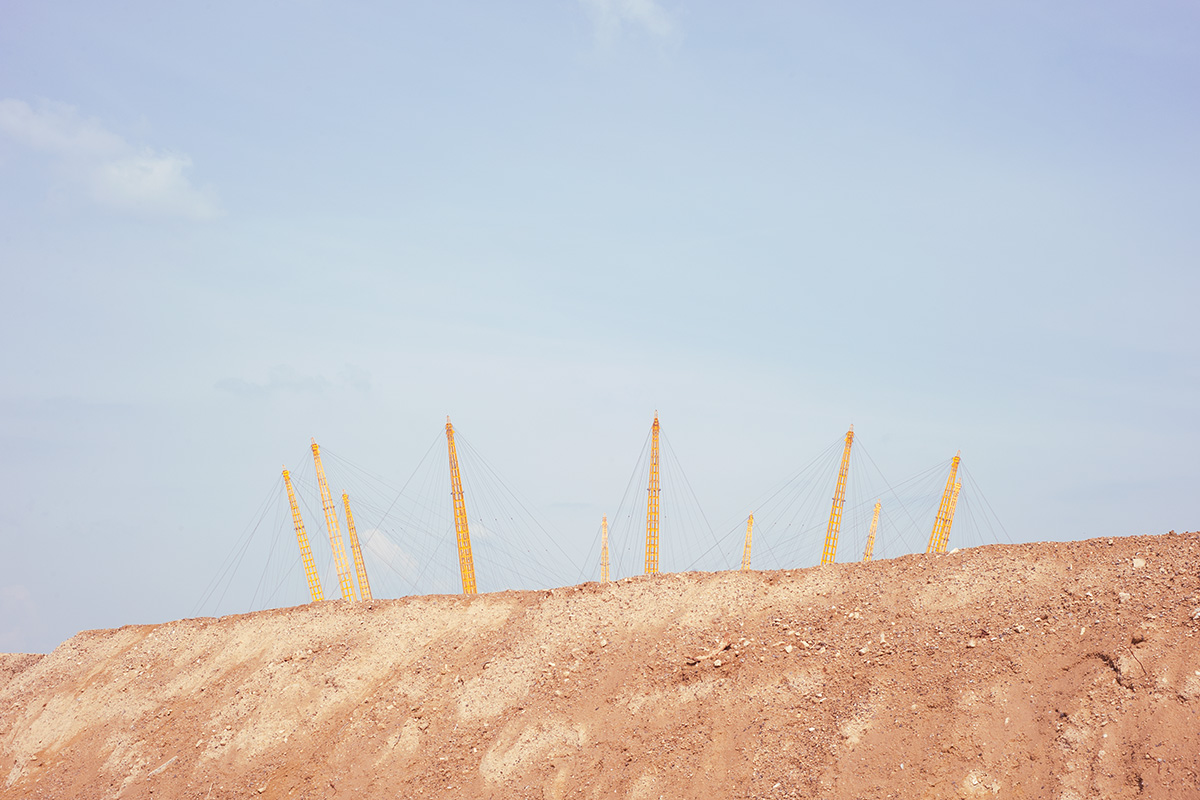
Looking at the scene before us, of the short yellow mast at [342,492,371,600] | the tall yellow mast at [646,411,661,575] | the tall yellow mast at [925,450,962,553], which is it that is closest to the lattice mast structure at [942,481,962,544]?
the tall yellow mast at [925,450,962,553]

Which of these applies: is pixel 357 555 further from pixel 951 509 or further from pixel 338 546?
pixel 951 509

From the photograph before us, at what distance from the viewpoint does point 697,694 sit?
26891 millimetres

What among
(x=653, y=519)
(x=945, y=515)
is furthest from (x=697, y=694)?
(x=945, y=515)

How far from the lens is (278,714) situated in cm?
3344

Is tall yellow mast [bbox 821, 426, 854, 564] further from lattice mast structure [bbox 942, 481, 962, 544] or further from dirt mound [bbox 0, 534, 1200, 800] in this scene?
dirt mound [bbox 0, 534, 1200, 800]

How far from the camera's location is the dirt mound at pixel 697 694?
70.0 feet

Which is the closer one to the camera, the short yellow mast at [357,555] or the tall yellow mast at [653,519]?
the tall yellow mast at [653,519]

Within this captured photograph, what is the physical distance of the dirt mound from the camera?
21.3 metres

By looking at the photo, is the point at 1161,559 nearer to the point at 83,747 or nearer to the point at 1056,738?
the point at 1056,738

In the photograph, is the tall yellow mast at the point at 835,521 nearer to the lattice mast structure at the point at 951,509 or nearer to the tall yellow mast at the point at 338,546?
the lattice mast structure at the point at 951,509

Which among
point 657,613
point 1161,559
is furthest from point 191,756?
point 1161,559

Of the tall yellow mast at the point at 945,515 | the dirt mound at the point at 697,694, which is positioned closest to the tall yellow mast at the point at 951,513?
the tall yellow mast at the point at 945,515

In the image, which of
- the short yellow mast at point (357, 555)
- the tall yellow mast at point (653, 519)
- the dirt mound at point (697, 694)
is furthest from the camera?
the short yellow mast at point (357, 555)

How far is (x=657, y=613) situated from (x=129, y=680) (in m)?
26.0
